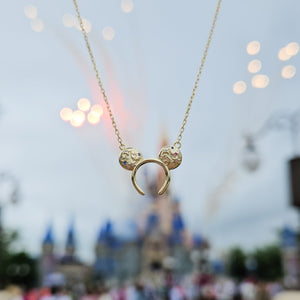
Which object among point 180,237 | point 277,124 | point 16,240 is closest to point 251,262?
point 180,237

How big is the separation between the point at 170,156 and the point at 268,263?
268ft

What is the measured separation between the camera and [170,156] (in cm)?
213

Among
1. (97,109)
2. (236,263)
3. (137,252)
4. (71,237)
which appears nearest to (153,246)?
(137,252)

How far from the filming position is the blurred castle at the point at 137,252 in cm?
4809

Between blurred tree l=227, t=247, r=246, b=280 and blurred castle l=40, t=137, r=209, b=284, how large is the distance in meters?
35.4

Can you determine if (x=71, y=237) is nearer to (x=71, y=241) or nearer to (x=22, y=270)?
(x=71, y=241)

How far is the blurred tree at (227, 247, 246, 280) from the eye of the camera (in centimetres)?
8169

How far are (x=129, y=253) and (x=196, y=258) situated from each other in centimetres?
764

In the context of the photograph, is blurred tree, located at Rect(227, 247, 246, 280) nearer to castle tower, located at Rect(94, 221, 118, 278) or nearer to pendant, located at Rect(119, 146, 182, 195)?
castle tower, located at Rect(94, 221, 118, 278)

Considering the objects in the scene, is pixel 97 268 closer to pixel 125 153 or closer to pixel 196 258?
pixel 196 258

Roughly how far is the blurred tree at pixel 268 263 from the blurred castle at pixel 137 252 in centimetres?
3140

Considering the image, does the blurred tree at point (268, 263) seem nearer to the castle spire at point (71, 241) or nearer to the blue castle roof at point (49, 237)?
the castle spire at point (71, 241)

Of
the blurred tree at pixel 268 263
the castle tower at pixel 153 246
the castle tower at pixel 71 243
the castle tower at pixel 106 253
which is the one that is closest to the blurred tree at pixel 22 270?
the castle tower at pixel 71 243

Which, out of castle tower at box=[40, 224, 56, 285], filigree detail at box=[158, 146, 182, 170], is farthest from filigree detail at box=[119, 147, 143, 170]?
castle tower at box=[40, 224, 56, 285]
